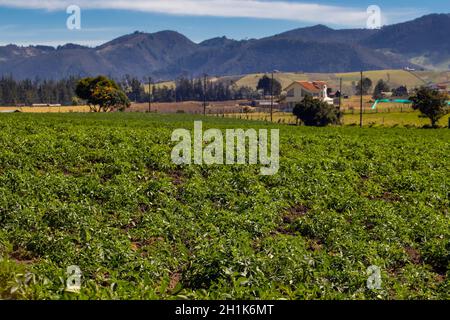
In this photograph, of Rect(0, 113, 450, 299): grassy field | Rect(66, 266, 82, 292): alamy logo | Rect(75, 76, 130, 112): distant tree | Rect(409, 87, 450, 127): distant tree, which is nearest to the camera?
Rect(66, 266, 82, 292): alamy logo

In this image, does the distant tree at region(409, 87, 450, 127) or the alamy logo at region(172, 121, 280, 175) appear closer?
the alamy logo at region(172, 121, 280, 175)

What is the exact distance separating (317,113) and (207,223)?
8013 centimetres

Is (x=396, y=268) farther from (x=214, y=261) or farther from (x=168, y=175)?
(x=168, y=175)

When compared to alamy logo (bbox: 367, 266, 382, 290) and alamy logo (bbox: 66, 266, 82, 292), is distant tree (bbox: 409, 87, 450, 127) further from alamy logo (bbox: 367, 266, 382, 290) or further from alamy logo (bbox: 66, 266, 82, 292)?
alamy logo (bbox: 66, 266, 82, 292)

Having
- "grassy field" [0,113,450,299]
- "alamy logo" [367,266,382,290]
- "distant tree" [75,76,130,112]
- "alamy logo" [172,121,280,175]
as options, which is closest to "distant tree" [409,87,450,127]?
"distant tree" [75,76,130,112]

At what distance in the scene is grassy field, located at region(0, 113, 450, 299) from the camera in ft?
39.6

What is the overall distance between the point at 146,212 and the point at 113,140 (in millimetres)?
9865

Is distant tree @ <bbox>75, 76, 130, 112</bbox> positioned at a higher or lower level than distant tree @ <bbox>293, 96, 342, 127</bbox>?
higher

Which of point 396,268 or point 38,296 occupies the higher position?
point 38,296

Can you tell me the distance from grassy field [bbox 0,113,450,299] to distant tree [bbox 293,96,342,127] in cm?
6586

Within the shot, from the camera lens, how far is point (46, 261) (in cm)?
1288
